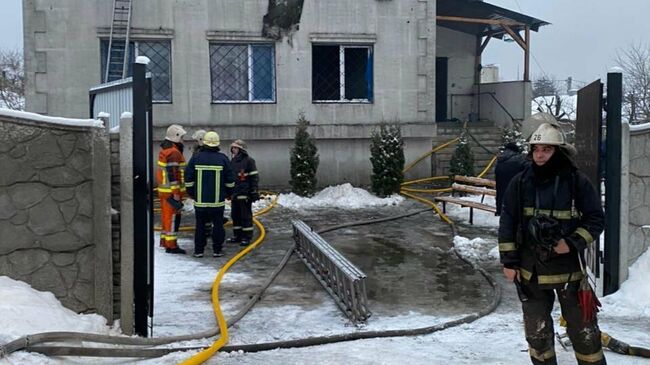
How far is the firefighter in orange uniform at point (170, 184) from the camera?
30.8 ft

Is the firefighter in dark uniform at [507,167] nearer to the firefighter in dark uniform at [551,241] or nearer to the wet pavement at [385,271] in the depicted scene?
the wet pavement at [385,271]

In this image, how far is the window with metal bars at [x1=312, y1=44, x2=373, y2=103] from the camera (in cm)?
1647

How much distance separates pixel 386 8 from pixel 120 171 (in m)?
12.2

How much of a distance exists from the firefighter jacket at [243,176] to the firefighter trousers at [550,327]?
612 centimetres

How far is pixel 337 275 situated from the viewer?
652cm

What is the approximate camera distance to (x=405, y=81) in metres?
16.7

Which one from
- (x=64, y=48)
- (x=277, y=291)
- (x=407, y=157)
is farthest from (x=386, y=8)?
(x=277, y=291)

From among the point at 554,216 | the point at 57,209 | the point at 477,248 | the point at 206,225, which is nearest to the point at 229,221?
the point at 206,225

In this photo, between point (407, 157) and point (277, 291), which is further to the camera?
point (407, 157)

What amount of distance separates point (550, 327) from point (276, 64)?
488 inches

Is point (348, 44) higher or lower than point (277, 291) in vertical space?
higher

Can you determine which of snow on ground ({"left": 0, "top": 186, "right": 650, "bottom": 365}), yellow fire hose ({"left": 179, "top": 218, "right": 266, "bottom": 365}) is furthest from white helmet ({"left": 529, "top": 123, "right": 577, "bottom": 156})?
yellow fire hose ({"left": 179, "top": 218, "right": 266, "bottom": 365})

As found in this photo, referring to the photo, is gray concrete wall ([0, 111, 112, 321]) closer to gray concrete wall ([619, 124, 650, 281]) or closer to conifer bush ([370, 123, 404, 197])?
gray concrete wall ([619, 124, 650, 281])

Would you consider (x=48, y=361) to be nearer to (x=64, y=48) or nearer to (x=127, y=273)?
(x=127, y=273)
